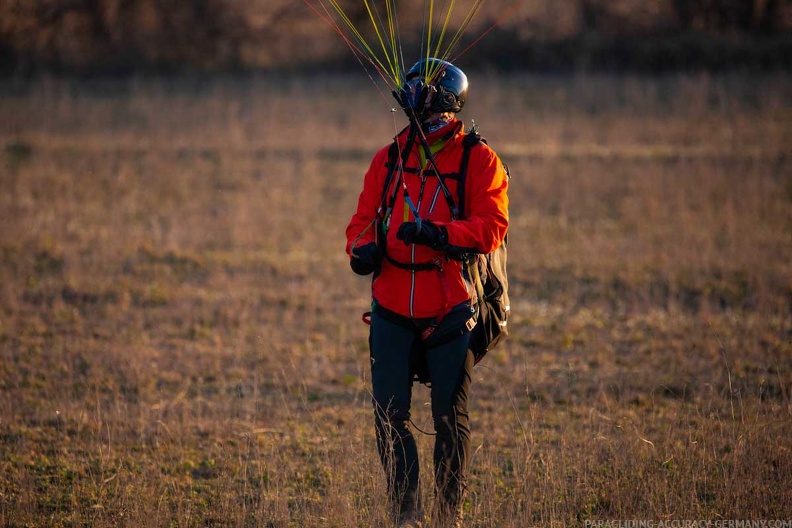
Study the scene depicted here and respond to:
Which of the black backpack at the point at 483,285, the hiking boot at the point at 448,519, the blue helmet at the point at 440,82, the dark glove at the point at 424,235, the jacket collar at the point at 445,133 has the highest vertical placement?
the blue helmet at the point at 440,82

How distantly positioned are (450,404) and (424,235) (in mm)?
823

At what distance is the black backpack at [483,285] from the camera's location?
169 inches

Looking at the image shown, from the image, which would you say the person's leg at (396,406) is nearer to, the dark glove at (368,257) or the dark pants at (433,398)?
the dark pants at (433,398)

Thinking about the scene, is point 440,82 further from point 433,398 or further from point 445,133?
point 433,398

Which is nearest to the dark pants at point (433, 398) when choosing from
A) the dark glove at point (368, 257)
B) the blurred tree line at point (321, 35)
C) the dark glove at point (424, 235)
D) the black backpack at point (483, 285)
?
the black backpack at point (483, 285)

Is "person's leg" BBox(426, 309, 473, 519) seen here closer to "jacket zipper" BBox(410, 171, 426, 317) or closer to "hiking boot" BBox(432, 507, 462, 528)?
"hiking boot" BBox(432, 507, 462, 528)

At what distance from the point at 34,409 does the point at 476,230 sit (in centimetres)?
397

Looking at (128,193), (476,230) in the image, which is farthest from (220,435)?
(128,193)

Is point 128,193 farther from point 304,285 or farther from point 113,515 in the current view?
point 113,515

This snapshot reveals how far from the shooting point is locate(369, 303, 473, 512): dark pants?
13.9 feet

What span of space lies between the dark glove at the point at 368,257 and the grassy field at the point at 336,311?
0.88 m

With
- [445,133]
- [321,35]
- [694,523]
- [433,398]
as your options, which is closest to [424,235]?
[445,133]

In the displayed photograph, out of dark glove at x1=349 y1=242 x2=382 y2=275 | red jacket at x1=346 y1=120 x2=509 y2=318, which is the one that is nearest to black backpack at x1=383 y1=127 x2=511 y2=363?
red jacket at x1=346 y1=120 x2=509 y2=318

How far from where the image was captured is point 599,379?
7.39 meters
